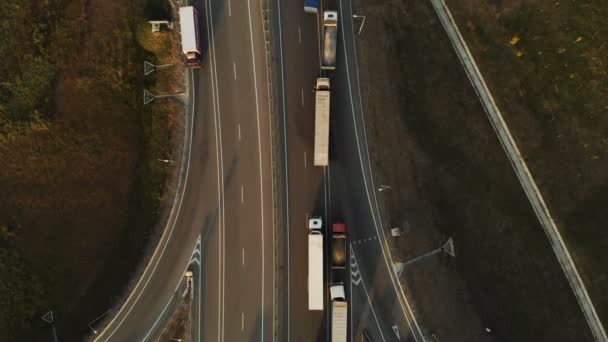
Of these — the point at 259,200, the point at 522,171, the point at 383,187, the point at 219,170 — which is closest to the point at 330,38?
the point at 383,187

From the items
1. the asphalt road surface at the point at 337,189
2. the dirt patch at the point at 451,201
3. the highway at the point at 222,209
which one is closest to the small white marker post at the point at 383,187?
the dirt patch at the point at 451,201

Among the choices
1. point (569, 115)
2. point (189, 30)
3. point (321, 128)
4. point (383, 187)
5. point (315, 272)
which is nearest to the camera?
point (315, 272)

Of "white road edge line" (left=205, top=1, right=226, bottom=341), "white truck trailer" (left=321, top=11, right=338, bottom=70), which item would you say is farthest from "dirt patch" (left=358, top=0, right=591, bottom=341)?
"white road edge line" (left=205, top=1, right=226, bottom=341)

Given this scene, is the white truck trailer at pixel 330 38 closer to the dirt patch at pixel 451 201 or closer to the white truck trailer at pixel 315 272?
the dirt patch at pixel 451 201

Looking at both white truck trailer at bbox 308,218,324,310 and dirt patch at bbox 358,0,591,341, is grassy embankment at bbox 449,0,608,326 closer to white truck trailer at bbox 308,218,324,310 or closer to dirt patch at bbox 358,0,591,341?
dirt patch at bbox 358,0,591,341

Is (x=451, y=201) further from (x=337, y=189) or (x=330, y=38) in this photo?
(x=330, y=38)

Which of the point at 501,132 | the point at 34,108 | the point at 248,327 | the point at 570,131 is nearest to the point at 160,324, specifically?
the point at 248,327

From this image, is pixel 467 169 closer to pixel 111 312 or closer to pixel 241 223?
pixel 241 223
